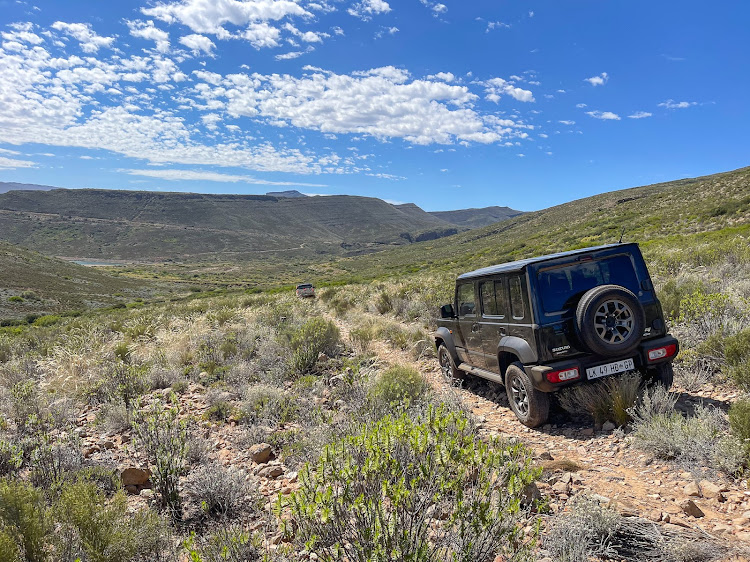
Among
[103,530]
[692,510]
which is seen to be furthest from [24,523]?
[692,510]

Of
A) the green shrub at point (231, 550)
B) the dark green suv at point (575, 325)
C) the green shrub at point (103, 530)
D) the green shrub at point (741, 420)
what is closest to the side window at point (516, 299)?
the dark green suv at point (575, 325)

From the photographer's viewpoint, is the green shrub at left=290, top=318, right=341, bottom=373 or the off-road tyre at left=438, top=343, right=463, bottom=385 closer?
the off-road tyre at left=438, top=343, right=463, bottom=385

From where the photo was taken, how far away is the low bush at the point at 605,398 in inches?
177

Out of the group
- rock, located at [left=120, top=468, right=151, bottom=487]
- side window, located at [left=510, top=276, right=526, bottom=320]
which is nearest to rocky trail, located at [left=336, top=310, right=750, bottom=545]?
side window, located at [left=510, top=276, right=526, bottom=320]

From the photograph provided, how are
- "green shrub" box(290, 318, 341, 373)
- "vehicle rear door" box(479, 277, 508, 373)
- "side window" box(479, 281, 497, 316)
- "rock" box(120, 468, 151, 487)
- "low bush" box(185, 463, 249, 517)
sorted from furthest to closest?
"green shrub" box(290, 318, 341, 373)
"side window" box(479, 281, 497, 316)
"vehicle rear door" box(479, 277, 508, 373)
"rock" box(120, 468, 151, 487)
"low bush" box(185, 463, 249, 517)

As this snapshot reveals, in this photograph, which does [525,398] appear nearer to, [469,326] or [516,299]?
[516,299]

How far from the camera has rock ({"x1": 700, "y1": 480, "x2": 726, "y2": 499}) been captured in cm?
318

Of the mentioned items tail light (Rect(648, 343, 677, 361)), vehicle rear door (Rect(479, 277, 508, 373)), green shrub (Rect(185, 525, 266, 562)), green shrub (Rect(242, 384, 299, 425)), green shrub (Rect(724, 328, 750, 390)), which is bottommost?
green shrub (Rect(242, 384, 299, 425))

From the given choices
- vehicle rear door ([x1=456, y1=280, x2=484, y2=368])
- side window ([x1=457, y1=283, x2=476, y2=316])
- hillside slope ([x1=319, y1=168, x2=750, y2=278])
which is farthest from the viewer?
hillside slope ([x1=319, y1=168, x2=750, y2=278])

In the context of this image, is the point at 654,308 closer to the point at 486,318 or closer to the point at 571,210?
the point at 486,318

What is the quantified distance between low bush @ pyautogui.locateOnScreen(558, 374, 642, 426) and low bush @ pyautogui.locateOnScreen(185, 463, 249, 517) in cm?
371

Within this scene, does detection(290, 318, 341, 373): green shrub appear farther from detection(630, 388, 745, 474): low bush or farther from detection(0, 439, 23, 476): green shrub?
detection(630, 388, 745, 474): low bush

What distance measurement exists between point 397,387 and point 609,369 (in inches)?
94.4

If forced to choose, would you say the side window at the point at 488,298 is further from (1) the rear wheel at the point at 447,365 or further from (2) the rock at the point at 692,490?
(2) the rock at the point at 692,490
